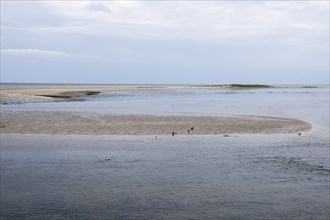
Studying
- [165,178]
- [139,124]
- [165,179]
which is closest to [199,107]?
[139,124]

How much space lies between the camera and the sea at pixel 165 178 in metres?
11.4

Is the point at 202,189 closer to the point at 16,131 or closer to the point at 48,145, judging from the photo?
the point at 48,145

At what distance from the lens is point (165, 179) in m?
14.6

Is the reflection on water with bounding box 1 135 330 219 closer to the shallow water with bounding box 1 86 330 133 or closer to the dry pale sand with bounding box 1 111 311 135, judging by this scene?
the dry pale sand with bounding box 1 111 311 135

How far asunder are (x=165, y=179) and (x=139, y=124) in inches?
593

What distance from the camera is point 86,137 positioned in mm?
24250

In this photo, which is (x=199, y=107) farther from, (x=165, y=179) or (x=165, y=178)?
(x=165, y=179)

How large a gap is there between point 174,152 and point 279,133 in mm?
9419

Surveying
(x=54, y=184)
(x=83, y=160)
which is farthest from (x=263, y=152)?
(x=54, y=184)

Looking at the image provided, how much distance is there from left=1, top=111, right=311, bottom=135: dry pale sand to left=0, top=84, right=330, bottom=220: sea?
A: 11.5ft

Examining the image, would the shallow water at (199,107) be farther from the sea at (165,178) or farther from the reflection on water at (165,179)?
the reflection on water at (165,179)

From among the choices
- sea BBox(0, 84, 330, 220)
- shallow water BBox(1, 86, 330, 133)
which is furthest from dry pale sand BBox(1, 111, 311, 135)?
shallow water BBox(1, 86, 330, 133)

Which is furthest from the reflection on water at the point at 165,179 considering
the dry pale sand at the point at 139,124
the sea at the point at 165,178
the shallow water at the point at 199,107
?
the shallow water at the point at 199,107

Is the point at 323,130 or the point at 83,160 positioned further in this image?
the point at 323,130
